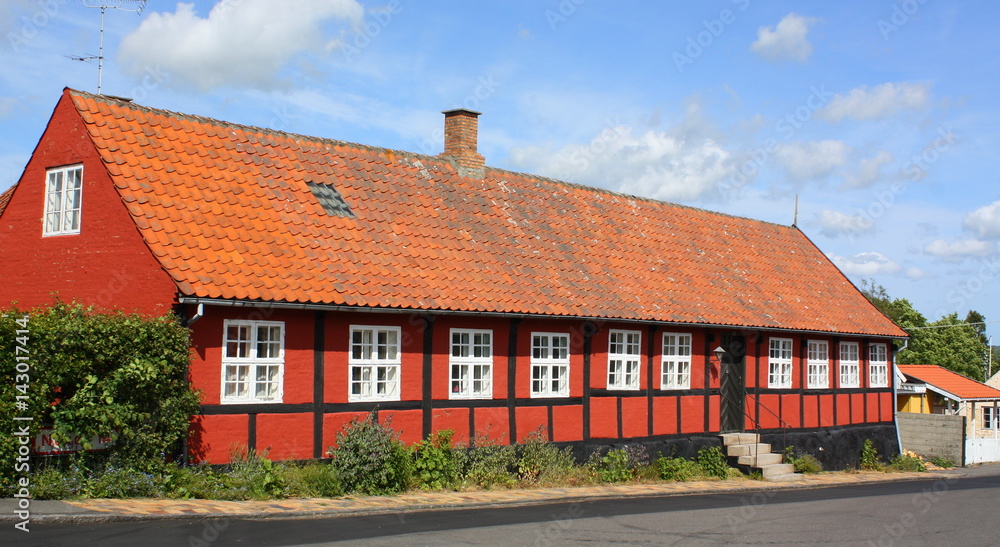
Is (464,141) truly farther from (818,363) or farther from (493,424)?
(818,363)

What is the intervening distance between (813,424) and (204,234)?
16.7 meters

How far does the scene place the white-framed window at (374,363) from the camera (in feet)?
48.8

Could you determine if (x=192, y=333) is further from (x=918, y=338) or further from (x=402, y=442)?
(x=918, y=338)

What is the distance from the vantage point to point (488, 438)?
647 inches

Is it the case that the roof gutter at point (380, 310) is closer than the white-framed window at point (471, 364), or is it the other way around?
the roof gutter at point (380, 310)

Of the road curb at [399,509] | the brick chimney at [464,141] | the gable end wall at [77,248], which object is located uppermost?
the brick chimney at [464,141]

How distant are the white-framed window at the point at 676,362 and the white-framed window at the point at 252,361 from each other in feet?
29.8

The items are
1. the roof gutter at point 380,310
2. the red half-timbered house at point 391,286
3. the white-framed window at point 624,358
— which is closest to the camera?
the roof gutter at point 380,310

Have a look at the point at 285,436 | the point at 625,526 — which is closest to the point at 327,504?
the point at 285,436

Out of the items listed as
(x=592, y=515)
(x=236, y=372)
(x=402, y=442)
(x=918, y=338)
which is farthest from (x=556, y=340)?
(x=918, y=338)

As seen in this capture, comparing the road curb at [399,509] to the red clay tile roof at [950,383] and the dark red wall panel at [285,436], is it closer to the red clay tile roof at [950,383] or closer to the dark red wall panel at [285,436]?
the dark red wall panel at [285,436]

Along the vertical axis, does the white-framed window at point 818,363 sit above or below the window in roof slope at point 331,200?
below

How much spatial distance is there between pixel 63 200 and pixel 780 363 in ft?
54.0

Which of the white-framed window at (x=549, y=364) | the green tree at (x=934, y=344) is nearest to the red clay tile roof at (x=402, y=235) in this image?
the white-framed window at (x=549, y=364)
